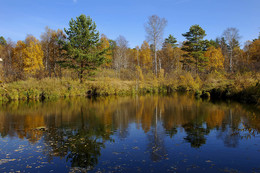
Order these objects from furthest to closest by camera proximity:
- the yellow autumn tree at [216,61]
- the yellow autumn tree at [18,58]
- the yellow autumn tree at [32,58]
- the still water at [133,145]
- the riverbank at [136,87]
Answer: the yellow autumn tree at [216,61], the yellow autumn tree at [18,58], the yellow autumn tree at [32,58], the riverbank at [136,87], the still water at [133,145]

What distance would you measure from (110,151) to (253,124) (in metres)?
8.53

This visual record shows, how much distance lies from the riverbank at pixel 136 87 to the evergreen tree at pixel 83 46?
2652 millimetres

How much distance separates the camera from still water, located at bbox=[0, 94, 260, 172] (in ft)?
21.9

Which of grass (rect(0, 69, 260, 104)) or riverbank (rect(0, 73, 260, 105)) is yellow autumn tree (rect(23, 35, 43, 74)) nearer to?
grass (rect(0, 69, 260, 104))

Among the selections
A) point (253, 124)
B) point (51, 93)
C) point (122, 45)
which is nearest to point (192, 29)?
point (122, 45)

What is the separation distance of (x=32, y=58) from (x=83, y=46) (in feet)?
53.1

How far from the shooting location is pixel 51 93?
29.6m

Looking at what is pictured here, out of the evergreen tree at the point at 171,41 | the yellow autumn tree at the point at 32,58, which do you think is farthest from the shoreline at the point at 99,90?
the evergreen tree at the point at 171,41

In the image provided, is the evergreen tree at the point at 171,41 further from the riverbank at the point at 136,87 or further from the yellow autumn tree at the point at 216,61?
the riverbank at the point at 136,87

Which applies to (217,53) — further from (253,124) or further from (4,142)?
(4,142)

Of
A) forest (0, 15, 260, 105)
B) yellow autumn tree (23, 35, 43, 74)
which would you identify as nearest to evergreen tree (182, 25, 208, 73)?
forest (0, 15, 260, 105)

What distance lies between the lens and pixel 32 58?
42.8 meters

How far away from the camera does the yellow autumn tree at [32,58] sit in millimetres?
41959

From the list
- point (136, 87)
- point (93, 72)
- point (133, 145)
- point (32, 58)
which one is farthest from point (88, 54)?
→ point (133, 145)
